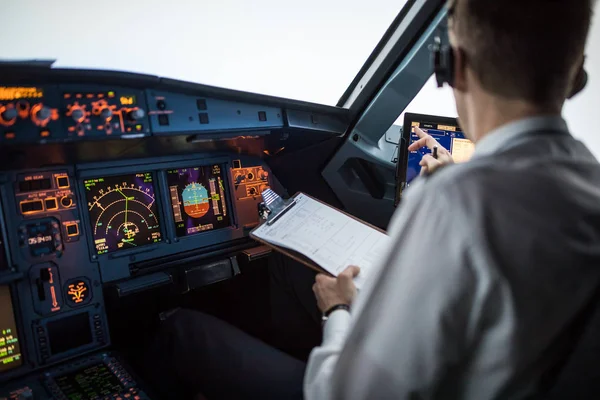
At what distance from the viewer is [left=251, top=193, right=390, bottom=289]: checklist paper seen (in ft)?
5.04

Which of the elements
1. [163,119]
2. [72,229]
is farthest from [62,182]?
[163,119]

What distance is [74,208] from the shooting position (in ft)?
6.24

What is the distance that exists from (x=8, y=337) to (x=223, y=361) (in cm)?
89

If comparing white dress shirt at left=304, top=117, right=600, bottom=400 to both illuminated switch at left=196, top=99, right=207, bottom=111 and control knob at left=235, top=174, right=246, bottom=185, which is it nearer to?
illuminated switch at left=196, top=99, right=207, bottom=111

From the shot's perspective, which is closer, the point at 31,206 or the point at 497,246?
the point at 497,246

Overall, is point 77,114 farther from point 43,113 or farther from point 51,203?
point 51,203

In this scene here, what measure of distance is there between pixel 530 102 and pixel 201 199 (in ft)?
5.55

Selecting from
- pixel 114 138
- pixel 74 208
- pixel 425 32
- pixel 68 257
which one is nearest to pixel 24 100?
pixel 114 138

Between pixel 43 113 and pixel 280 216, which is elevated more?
pixel 43 113

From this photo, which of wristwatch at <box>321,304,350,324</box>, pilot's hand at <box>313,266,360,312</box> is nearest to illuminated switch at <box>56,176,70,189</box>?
pilot's hand at <box>313,266,360,312</box>

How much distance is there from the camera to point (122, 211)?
2.03 m

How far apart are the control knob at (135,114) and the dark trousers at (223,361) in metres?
0.70

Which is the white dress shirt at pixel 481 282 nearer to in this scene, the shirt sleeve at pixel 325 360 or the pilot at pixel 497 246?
the pilot at pixel 497 246

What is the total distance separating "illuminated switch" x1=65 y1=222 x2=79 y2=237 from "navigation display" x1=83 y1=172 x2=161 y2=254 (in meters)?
0.07
